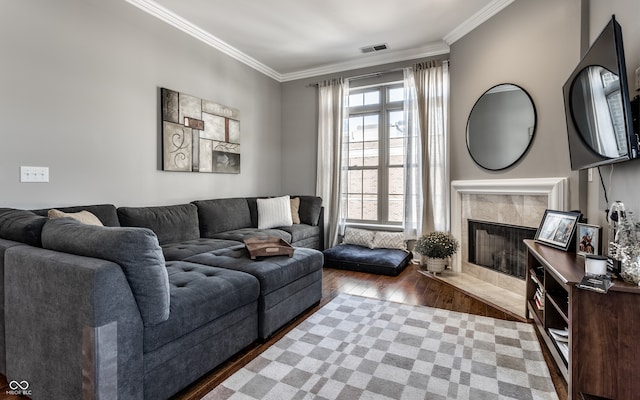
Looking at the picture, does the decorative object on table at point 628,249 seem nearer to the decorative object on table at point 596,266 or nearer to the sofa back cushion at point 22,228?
the decorative object on table at point 596,266

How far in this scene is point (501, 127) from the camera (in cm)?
328

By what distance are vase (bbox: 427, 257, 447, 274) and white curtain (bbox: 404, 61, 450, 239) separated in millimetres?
514

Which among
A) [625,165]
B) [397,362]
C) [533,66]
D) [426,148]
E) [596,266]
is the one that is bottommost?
[397,362]

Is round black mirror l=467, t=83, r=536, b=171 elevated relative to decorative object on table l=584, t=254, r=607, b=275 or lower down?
elevated

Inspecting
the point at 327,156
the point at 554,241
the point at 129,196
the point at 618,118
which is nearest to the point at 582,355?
the point at 554,241

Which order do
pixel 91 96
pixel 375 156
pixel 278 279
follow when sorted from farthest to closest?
pixel 375 156 → pixel 91 96 → pixel 278 279

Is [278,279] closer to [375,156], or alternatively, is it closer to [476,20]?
[375,156]

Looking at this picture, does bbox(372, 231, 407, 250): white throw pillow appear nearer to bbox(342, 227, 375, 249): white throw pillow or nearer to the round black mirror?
bbox(342, 227, 375, 249): white throw pillow

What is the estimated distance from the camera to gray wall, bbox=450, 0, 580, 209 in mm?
2678

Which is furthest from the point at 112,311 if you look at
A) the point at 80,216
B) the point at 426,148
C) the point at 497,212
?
the point at 426,148

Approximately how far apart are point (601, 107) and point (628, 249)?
2.91ft

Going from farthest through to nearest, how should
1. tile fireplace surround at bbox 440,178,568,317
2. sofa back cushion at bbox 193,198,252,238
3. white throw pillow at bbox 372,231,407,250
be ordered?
white throw pillow at bbox 372,231,407,250, sofa back cushion at bbox 193,198,252,238, tile fireplace surround at bbox 440,178,568,317

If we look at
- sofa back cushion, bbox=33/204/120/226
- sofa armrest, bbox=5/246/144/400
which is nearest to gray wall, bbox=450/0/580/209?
sofa armrest, bbox=5/246/144/400

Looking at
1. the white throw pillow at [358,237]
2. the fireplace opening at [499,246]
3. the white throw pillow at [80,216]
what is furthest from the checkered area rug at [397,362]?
the white throw pillow at [358,237]
